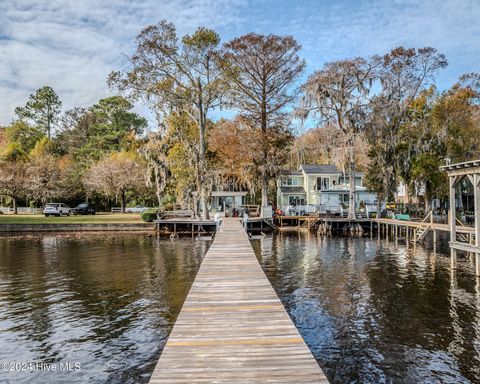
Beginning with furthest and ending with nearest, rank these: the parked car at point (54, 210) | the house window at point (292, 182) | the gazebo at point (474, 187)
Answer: the house window at point (292, 182) < the parked car at point (54, 210) < the gazebo at point (474, 187)

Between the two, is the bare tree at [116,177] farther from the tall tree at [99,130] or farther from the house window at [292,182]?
the house window at [292,182]

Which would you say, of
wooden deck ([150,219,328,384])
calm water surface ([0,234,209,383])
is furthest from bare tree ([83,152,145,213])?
wooden deck ([150,219,328,384])

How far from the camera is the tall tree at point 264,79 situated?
35.6 metres

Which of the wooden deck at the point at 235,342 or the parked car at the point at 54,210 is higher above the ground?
the parked car at the point at 54,210

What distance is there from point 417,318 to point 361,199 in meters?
36.1

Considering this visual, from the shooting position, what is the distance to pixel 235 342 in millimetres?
5852

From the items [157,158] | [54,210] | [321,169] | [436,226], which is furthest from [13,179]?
[436,226]

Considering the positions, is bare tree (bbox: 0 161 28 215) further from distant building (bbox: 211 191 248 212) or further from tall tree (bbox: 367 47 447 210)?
tall tree (bbox: 367 47 447 210)

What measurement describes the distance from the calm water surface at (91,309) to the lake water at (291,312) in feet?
0.13

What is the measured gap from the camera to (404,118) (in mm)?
32969

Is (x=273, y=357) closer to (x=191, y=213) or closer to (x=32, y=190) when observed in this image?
(x=191, y=213)

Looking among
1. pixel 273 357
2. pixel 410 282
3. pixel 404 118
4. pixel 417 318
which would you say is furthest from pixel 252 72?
pixel 273 357

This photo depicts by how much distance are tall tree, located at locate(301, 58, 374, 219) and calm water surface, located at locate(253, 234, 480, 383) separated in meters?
15.1

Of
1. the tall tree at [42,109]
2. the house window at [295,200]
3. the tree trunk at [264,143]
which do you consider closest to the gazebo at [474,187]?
the tree trunk at [264,143]
